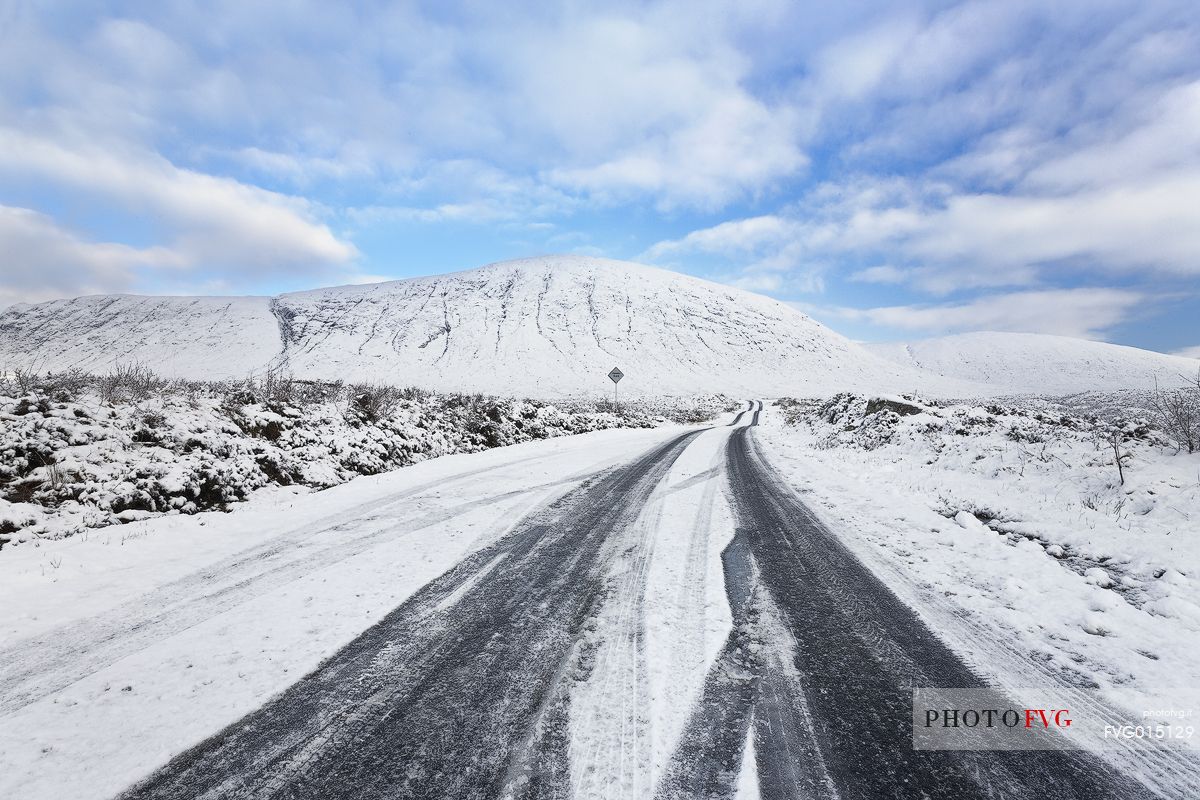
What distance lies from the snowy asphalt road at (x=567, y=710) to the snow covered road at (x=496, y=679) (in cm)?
1

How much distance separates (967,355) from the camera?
110 meters

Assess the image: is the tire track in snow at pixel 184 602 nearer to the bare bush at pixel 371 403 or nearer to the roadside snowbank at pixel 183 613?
the roadside snowbank at pixel 183 613

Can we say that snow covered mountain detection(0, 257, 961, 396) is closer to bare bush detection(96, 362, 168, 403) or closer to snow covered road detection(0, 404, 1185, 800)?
bare bush detection(96, 362, 168, 403)

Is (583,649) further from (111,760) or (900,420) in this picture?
(900,420)

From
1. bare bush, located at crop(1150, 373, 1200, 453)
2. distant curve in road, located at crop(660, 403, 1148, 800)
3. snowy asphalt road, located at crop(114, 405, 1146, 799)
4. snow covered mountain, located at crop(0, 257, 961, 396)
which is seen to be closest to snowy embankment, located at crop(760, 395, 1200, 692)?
bare bush, located at crop(1150, 373, 1200, 453)

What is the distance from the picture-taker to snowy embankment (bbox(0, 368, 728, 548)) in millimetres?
5465

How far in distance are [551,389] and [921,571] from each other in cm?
5094

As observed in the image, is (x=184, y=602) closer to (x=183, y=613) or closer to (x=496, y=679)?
(x=183, y=613)

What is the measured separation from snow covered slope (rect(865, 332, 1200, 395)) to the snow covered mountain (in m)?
19.5

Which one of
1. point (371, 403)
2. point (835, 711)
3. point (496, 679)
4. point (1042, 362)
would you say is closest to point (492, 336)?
point (371, 403)

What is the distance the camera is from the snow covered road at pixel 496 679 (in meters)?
1.98

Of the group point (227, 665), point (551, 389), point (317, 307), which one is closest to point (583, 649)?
point (227, 665)

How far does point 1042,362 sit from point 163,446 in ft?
421

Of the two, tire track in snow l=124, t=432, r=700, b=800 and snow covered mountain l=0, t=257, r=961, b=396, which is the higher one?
snow covered mountain l=0, t=257, r=961, b=396
